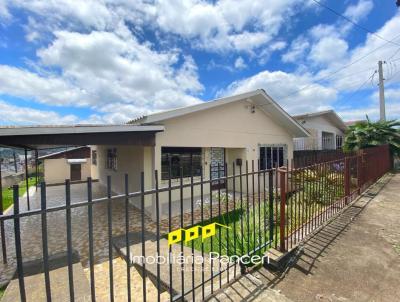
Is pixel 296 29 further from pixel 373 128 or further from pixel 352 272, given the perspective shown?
pixel 352 272

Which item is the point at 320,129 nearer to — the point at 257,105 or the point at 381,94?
the point at 381,94

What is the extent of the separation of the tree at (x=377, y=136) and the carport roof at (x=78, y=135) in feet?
44.4

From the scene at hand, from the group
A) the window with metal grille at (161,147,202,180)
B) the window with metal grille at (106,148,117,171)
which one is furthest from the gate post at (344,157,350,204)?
the window with metal grille at (106,148,117,171)

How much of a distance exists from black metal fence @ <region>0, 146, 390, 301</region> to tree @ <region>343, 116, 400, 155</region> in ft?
18.3

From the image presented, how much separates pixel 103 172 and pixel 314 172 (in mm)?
13860

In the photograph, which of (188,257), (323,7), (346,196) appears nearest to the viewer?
(188,257)

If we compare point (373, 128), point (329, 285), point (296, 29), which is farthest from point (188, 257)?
point (373, 128)

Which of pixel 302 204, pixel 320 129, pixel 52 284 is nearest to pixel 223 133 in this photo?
pixel 302 204

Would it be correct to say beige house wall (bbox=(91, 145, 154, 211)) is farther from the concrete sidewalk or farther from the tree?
the tree

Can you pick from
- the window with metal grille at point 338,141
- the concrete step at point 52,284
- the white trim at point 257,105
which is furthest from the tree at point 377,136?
the concrete step at point 52,284

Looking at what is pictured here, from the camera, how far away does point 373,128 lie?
1489 cm

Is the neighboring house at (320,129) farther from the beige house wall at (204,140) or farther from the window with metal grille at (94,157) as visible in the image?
the window with metal grille at (94,157)

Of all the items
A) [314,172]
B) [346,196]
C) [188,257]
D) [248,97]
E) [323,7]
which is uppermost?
[323,7]

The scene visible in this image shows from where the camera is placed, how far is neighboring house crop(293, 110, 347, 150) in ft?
59.4
